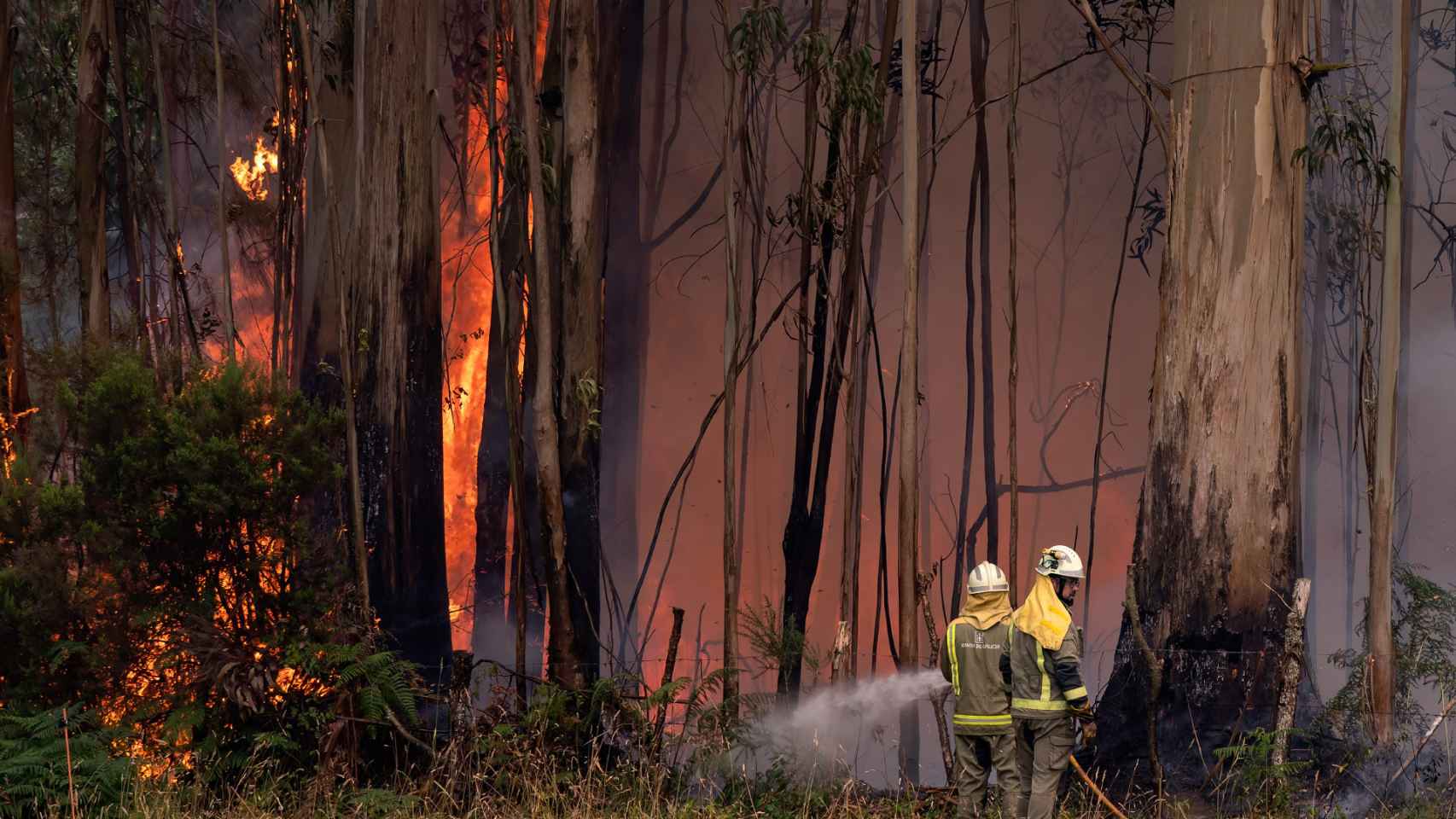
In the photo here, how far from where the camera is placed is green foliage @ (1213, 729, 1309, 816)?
6.00 m

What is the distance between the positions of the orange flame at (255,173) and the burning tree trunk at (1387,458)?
8.05 metres

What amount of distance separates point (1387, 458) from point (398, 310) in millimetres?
A: 5465

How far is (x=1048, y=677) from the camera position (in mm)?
5633

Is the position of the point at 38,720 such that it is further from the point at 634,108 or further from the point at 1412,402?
the point at 1412,402

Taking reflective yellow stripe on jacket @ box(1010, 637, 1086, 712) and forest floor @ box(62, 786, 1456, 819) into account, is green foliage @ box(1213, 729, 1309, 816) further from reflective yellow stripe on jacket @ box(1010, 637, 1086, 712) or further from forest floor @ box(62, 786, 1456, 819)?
reflective yellow stripe on jacket @ box(1010, 637, 1086, 712)

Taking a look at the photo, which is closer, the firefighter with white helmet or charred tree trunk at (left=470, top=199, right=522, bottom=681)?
the firefighter with white helmet

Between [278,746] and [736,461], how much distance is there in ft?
11.2

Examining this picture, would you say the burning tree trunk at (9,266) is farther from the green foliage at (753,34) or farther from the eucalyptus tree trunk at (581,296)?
the green foliage at (753,34)

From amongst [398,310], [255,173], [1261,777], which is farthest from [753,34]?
[255,173]

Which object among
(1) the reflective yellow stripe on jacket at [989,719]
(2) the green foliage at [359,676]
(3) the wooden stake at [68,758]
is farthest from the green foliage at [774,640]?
(3) the wooden stake at [68,758]

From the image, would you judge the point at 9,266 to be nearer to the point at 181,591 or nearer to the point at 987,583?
the point at 181,591

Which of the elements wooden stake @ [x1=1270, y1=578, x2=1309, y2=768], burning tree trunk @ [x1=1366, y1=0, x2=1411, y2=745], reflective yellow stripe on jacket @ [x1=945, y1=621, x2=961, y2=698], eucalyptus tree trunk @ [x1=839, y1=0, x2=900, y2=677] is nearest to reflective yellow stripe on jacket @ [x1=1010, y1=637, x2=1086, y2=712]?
reflective yellow stripe on jacket @ [x1=945, y1=621, x2=961, y2=698]

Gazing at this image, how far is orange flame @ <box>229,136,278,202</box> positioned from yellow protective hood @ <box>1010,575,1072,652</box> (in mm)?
7724

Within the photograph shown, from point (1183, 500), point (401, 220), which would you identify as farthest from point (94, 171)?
point (1183, 500)
